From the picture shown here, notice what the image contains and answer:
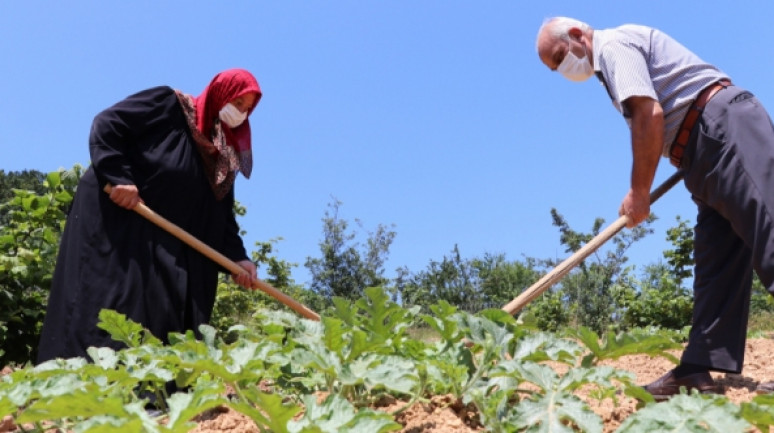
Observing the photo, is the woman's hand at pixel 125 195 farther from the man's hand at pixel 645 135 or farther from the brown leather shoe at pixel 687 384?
the brown leather shoe at pixel 687 384

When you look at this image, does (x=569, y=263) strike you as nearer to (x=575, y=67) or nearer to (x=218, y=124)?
(x=575, y=67)

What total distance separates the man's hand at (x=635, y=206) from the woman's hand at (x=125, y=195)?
232 cm

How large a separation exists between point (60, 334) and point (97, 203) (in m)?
0.67

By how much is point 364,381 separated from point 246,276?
2.40 metres

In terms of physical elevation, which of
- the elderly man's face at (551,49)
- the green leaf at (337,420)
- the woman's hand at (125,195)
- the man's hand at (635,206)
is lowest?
the green leaf at (337,420)

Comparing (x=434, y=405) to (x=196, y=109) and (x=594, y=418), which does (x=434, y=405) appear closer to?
(x=594, y=418)

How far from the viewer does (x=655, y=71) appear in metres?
3.36

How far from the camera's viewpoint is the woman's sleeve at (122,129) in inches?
156

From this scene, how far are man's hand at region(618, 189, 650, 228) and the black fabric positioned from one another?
215 centimetres

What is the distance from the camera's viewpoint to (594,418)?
71.5 inches

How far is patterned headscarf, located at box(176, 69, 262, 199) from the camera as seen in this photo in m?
4.29

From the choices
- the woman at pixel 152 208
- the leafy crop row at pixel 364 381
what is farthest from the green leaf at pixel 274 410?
the woman at pixel 152 208

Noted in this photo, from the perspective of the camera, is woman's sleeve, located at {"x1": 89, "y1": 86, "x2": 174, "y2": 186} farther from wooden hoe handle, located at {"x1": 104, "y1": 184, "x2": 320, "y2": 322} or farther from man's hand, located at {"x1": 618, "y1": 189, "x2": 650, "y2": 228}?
man's hand, located at {"x1": 618, "y1": 189, "x2": 650, "y2": 228}

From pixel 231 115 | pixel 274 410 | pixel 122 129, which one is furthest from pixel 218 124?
pixel 274 410
